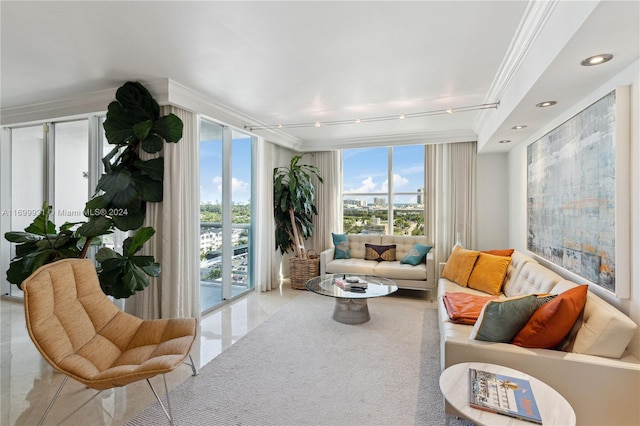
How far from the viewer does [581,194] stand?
7.70 feet

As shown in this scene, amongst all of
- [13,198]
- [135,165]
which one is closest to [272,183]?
[135,165]

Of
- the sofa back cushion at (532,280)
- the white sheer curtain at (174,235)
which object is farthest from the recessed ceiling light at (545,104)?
the white sheer curtain at (174,235)

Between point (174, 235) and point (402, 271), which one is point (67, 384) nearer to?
point (174, 235)

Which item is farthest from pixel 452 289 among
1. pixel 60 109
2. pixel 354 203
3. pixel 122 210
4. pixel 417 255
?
pixel 60 109

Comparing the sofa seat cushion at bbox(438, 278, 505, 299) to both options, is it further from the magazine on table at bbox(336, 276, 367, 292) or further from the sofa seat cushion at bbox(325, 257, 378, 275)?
the sofa seat cushion at bbox(325, 257, 378, 275)

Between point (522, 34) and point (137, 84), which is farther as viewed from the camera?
point (137, 84)

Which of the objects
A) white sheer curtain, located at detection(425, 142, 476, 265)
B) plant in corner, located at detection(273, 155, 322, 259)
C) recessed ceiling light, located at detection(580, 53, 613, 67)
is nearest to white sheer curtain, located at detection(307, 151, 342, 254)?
plant in corner, located at detection(273, 155, 322, 259)

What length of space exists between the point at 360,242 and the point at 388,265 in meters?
0.82

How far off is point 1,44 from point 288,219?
12.9 ft

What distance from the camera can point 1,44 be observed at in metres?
2.38

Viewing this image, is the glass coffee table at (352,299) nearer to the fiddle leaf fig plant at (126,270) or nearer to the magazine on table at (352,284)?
the magazine on table at (352,284)

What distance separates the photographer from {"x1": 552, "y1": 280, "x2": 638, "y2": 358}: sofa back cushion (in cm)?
170

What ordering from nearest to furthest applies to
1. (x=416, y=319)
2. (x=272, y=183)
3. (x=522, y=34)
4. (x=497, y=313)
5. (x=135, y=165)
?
(x=497, y=313), (x=522, y=34), (x=135, y=165), (x=416, y=319), (x=272, y=183)

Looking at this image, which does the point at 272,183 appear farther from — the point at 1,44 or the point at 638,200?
the point at 638,200
